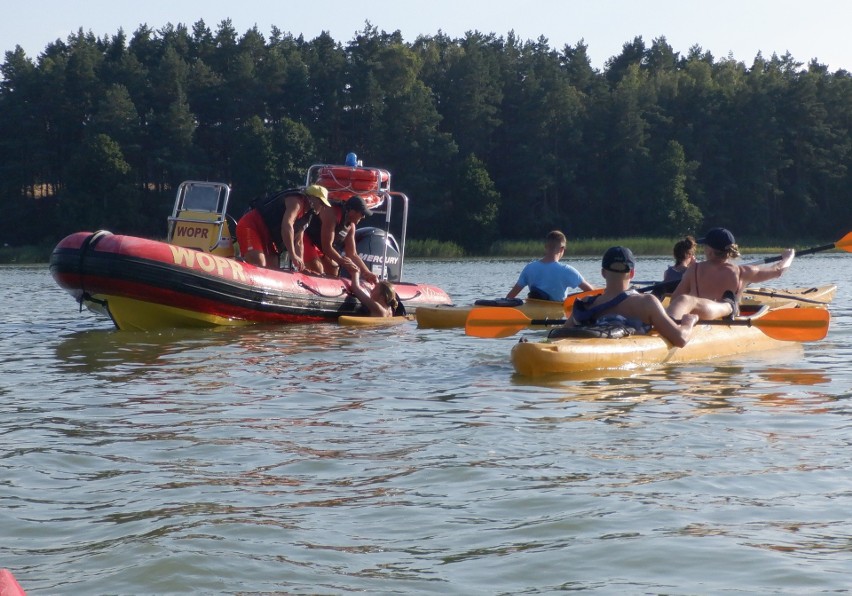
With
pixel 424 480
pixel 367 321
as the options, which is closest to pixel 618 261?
pixel 424 480

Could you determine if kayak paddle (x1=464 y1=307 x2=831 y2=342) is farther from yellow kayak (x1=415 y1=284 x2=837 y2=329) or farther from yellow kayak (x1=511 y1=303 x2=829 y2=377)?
yellow kayak (x1=415 y1=284 x2=837 y2=329)

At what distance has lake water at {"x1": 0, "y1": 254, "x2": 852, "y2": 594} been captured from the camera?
13.4ft

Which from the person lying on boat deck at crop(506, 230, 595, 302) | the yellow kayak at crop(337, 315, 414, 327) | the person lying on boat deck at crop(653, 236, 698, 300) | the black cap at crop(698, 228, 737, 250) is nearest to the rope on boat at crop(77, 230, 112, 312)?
the yellow kayak at crop(337, 315, 414, 327)

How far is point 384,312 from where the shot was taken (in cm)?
1362

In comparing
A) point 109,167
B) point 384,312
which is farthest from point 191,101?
point 384,312

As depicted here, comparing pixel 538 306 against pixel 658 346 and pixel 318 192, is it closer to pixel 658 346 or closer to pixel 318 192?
pixel 318 192

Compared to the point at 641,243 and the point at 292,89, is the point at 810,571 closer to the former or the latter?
the point at 641,243

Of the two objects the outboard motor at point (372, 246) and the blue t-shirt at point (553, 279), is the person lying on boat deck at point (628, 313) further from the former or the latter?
the outboard motor at point (372, 246)

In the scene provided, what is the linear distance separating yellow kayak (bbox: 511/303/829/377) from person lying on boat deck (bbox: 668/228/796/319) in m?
0.14

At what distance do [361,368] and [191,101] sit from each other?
2175 inches

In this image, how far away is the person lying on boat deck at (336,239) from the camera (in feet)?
43.0

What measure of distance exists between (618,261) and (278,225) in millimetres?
6045

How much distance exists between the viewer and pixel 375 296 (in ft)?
44.7

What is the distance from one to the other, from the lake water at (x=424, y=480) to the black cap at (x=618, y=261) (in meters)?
0.81
